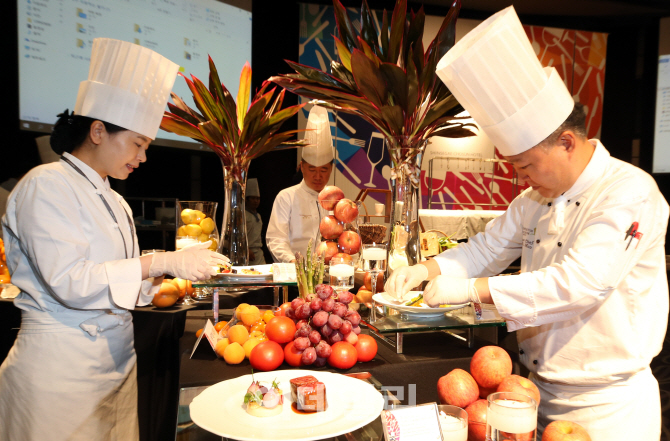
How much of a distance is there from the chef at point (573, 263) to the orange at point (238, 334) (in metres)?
0.48

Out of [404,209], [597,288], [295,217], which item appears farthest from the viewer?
[295,217]

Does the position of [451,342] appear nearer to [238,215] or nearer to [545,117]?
[545,117]

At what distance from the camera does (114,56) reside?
174 centimetres

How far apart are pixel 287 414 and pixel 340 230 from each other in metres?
0.97

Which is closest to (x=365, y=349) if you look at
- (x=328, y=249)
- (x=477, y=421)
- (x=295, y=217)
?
(x=477, y=421)

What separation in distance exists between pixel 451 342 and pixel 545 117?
0.76 meters

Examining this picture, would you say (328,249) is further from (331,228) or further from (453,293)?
(453,293)

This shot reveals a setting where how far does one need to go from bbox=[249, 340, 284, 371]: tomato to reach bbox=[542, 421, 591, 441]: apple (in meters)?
0.68

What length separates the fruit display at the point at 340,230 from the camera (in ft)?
5.93

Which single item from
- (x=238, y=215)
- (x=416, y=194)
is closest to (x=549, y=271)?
(x=416, y=194)

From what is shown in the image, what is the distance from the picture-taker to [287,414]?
93 centimetres

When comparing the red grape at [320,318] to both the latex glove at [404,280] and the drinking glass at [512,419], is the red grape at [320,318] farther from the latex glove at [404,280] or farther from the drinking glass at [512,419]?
the drinking glass at [512,419]

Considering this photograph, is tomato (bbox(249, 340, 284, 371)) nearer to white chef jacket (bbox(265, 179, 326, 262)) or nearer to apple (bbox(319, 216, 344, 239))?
apple (bbox(319, 216, 344, 239))

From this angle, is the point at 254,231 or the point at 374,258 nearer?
the point at 374,258
